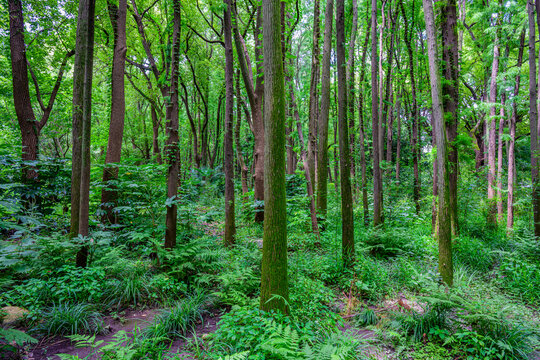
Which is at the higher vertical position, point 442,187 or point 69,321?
point 442,187

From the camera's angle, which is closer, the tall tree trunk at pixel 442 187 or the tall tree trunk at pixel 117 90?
the tall tree trunk at pixel 442 187

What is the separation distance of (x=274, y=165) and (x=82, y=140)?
3.82m

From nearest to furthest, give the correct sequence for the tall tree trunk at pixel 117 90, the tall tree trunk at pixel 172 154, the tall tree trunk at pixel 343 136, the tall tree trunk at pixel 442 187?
1. the tall tree trunk at pixel 442 187
2. the tall tree trunk at pixel 343 136
3. the tall tree trunk at pixel 172 154
4. the tall tree trunk at pixel 117 90

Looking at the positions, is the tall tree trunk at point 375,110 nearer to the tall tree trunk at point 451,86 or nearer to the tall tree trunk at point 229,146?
the tall tree trunk at point 451,86

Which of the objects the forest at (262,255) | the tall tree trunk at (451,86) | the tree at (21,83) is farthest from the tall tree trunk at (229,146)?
the tree at (21,83)

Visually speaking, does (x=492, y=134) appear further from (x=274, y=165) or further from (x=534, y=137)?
(x=274, y=165)

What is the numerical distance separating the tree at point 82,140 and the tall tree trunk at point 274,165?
3564 millimetres

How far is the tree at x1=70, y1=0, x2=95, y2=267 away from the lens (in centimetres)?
441

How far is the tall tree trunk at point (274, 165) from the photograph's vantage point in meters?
2.86

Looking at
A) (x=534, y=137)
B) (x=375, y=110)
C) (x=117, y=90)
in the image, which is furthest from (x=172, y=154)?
(x=534, y=137)

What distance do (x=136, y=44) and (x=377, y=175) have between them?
44.2 ft

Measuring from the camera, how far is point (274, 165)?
2877 millimetres

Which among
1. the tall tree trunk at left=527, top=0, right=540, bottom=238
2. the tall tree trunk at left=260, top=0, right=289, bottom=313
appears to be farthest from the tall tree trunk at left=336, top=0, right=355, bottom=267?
the tall tree trunk at left=527, top=0, right=540, bottom=238

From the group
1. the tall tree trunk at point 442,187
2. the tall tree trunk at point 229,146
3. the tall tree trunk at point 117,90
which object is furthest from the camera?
the tall tree trunk at point 117,90
